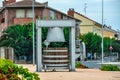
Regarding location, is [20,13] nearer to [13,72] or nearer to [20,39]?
[20,39]

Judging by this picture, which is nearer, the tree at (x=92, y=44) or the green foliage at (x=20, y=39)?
the green foliage at (x=20, y=39)

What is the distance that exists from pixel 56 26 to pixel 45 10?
240 feet

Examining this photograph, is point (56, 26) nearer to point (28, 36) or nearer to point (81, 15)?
point (28, 36)

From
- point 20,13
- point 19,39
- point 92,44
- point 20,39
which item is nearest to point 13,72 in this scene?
point 20,39

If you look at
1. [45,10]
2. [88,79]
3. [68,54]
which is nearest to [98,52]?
[45,10]

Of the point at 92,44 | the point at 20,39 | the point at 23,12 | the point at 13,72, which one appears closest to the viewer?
the point at 13,72

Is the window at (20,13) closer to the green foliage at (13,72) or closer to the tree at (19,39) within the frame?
the tree at (19,39)

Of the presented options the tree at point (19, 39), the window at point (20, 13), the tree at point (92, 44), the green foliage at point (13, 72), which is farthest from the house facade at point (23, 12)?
the green foliage at point (13, 72)

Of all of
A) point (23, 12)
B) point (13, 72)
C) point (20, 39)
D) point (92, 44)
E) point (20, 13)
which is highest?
point (23, 12)

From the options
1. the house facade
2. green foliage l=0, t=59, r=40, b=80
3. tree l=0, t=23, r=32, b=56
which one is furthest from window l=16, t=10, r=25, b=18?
green foliage l=0, t=59, r=40, b=80

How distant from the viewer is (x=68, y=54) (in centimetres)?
3306

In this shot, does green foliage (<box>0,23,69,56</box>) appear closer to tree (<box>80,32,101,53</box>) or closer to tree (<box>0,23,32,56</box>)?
tree (<box>0,23,32,56</box>)

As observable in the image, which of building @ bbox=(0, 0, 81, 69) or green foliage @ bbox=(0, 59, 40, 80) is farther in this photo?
building @ bbox=(0, 0, 81, 69)

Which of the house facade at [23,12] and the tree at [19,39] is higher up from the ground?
the house facade at [23,12]
